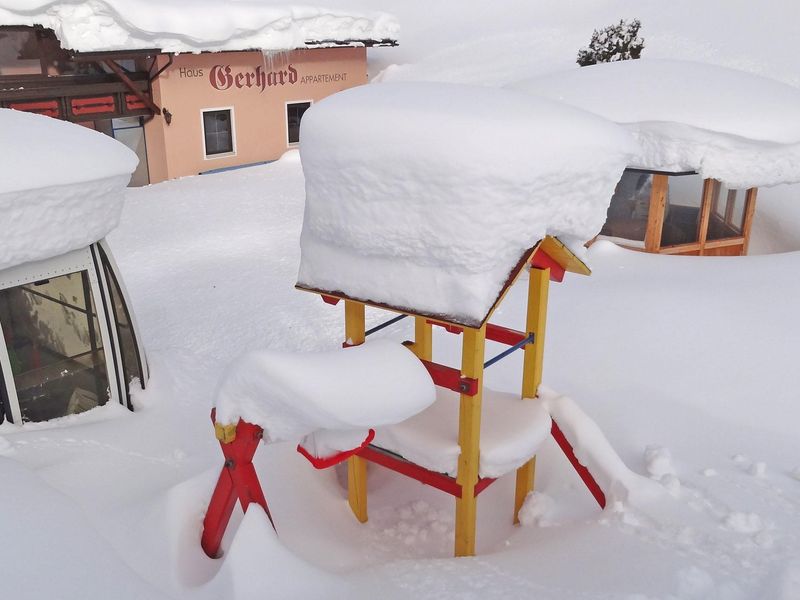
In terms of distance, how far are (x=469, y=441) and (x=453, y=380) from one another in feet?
1.28

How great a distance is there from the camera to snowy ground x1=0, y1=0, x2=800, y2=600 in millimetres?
3957

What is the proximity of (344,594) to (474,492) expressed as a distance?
115 centimetres

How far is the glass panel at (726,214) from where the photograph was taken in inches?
452

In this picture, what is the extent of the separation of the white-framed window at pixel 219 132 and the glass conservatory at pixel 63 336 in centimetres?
1087

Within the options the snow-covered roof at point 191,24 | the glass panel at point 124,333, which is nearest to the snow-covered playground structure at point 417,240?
the glass panel at point 124,333

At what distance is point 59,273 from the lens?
570cm

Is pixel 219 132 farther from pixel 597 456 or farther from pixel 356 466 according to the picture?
pixel 597 456

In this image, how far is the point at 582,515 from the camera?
5.15 m

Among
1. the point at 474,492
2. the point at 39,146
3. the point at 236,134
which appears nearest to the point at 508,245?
the point at 474,492

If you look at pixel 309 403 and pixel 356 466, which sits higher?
pixel 309 403

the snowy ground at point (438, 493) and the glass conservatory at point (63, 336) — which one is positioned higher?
the glass conservatory at point (63, 336)

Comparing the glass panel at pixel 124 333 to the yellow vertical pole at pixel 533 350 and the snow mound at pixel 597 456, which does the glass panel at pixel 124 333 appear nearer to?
the yellow vertical pole at pixel 533 350

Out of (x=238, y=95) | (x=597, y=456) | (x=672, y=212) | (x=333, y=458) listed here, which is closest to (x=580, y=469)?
(x=597, y=456)

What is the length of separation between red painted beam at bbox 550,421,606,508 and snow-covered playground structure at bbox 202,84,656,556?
651 millimetres
